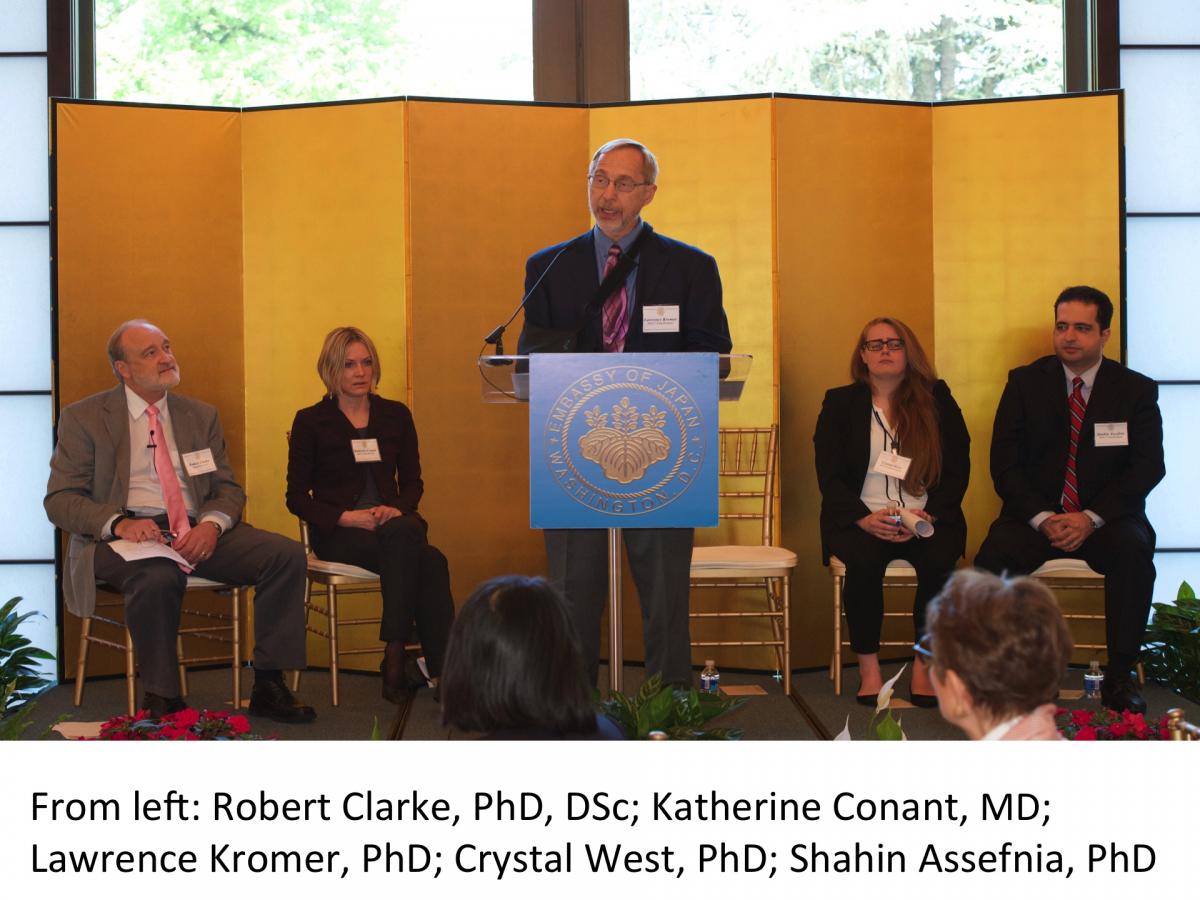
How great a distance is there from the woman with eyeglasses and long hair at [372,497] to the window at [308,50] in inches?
63.3

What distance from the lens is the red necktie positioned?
4.53 meters

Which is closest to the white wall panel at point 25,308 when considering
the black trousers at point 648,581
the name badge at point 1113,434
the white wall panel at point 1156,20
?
the black trousers at point 648,581

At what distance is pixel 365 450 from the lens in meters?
4.62

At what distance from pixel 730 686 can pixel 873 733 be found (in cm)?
98

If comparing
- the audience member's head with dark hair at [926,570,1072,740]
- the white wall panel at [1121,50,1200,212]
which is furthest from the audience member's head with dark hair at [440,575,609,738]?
the white wall panel at [1121,50,1200,212]

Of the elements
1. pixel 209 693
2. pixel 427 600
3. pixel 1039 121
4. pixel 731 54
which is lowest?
pixel 209 693

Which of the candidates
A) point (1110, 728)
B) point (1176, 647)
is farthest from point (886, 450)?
point (1110, 728)

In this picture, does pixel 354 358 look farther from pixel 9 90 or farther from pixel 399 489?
pixel 9 90

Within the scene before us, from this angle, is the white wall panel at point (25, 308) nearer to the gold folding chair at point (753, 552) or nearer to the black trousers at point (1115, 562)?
the gold folding chair at point (753, 552)

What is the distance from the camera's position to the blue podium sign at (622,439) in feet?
10.2

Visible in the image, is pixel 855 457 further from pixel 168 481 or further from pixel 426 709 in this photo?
pixel 168 481

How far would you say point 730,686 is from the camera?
4703 millimetres

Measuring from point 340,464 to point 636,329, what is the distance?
158 centimetres

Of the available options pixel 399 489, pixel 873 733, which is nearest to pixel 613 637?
pixel 873 733
